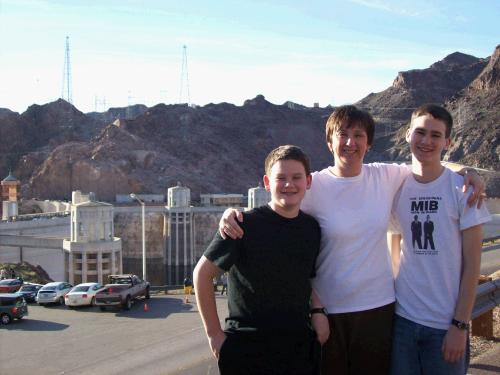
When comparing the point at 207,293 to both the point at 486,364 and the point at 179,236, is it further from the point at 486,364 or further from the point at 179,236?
the point at 179,236

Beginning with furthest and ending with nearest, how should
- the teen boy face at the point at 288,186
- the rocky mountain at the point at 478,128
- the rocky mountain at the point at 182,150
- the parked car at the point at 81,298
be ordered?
the rocky mountain at the point at 478,128
the rocky mountain at the point at 182,150
the parked car at the point at 81,298
the teen boy face at the point at 288,186

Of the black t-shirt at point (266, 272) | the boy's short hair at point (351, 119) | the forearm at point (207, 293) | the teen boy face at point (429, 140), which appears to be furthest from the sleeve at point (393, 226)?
the forearm at point (207, 293)

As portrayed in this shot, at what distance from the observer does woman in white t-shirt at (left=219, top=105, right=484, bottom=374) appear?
12.5 feet

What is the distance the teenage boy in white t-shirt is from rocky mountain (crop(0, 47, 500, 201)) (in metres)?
77.6

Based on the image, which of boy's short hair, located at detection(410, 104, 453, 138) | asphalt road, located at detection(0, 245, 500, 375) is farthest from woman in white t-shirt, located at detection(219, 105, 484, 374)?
asphalt road, located at detection(0, 245, 500, 375)

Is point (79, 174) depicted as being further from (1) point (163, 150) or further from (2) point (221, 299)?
(2) point (221, 299)

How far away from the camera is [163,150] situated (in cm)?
9838

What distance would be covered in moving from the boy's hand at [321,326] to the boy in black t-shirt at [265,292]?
143mm

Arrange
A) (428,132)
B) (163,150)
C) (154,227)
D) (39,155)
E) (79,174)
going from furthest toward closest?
(163,150) < (39,155) < (79,174) < (154,227) < (428,132)

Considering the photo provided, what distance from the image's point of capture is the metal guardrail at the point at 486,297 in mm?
5664

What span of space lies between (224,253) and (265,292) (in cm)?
34

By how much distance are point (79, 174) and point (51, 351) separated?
72402 mm

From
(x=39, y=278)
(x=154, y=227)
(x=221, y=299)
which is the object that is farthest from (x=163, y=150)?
(x=221, y=299)

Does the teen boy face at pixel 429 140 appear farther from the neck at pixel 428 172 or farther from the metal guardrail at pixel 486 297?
the metal guardrail at pixel 486 297
